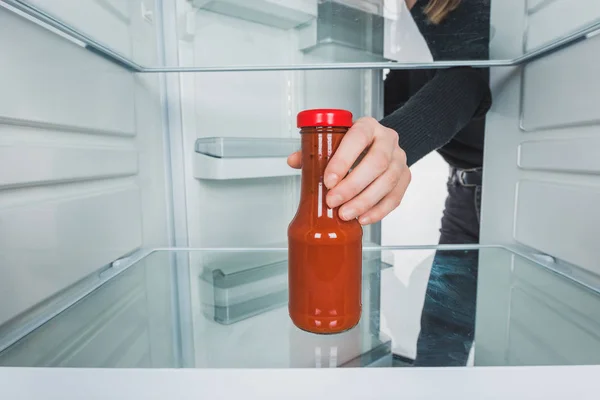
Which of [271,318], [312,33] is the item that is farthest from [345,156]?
[312,33]

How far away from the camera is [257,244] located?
4.34ft

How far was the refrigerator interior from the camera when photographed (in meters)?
0.66

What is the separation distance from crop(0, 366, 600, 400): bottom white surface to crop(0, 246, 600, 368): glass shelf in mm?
87

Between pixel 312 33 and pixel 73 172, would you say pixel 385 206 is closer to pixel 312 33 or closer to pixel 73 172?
pixel 73 172

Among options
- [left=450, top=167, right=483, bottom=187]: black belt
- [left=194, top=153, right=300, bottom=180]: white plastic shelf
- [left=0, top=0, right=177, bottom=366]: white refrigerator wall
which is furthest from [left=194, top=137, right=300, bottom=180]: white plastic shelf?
[left=450, top=167, right=483, bottom=187]: black belt

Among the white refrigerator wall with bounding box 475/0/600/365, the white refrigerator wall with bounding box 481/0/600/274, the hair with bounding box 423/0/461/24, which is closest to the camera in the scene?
the white refrigerator wall with bounding box 475/0/600/365

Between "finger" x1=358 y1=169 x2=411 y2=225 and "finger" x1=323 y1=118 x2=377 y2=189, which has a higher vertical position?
"finger" x1=323 y1=118 x2=377 y2=189

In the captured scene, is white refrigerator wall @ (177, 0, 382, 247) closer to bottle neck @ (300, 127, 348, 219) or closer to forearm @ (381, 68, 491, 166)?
forearm @ (381, 68, 491, 166)

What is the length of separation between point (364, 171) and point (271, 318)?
29 centimetres

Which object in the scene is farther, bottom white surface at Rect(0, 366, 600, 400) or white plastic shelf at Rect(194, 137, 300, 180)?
white plastic shelf at Rect(194, 137, 300, 180)

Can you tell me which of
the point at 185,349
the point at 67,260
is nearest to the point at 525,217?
the point at 185,349

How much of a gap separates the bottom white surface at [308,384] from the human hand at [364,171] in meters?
0.19

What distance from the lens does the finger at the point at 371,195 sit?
52cm

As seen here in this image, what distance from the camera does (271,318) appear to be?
2.19ft
